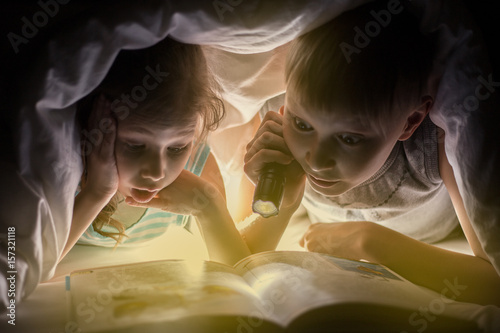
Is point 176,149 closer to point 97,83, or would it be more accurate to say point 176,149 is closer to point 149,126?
point 149,126

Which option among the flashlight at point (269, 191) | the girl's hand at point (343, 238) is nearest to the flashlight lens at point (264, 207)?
the flashlight at point (269, 191)

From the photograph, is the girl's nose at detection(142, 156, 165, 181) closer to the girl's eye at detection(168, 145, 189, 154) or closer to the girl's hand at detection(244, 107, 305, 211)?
the girl's eye at detection(168, 145, 189, 154)

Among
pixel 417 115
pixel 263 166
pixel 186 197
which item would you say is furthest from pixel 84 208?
pixel 417 115

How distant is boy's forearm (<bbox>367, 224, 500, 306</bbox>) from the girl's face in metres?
0.38

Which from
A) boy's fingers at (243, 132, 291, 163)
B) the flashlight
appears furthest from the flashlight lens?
boy's fingers at (243, 132, 291, 163)

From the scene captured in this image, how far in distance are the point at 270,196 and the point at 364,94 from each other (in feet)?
0.67

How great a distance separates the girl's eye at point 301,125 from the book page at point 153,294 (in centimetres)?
23

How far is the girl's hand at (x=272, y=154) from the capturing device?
28.2 inches

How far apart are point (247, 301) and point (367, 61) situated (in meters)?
0.34

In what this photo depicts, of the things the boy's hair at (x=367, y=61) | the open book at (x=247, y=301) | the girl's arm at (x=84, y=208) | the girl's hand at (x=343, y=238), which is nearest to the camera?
the open book at (x=247, y=301)

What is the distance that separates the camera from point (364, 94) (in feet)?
1.86

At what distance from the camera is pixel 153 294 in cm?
49

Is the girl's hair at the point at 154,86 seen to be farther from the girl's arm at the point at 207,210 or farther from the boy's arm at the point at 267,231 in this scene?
the boy's arm at the point at 267,231

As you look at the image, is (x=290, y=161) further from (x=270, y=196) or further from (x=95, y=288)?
(x=95, y=288)
